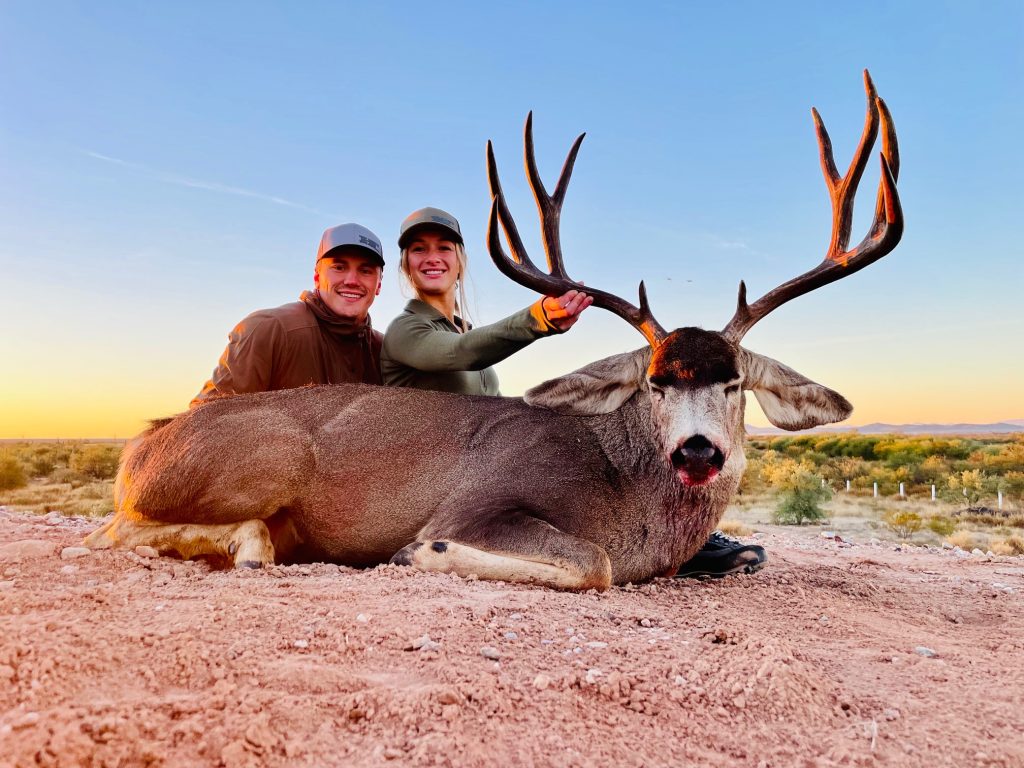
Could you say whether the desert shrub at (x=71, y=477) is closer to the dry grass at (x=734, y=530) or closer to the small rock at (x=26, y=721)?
the dry grass at (x=734, y=530)

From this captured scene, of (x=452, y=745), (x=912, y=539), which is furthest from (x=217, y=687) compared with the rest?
(x=912, y=539)

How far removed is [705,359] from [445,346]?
225cm

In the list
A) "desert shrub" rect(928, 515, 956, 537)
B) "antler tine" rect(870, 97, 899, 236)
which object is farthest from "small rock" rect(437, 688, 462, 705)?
"desert shrub" rect(928, 515, 956, 537)

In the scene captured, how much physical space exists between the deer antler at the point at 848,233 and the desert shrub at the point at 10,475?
22.3m

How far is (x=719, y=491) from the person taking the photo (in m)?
5.55

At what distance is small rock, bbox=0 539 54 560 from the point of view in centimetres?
498

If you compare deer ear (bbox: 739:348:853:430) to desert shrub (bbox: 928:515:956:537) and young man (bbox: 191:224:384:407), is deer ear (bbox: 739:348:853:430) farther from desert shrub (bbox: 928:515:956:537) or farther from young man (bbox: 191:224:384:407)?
desert shrub (bbox: 928:515:956:537)

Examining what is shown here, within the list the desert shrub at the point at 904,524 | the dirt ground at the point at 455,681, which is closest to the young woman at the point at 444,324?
the dirt ground at the point at 455,681

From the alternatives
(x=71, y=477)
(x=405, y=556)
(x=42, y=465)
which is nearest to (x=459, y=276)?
(x=405, y=556)

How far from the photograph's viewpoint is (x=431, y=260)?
25.7 ft

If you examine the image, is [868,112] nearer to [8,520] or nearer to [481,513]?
[481,513]

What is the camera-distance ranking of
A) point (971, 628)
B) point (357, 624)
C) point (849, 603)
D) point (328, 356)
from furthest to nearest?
point (328, 356)
point (849, 603)
point (971, 628)
point (357, 624)

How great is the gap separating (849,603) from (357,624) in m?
3.67

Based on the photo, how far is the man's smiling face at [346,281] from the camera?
25.1 feet
